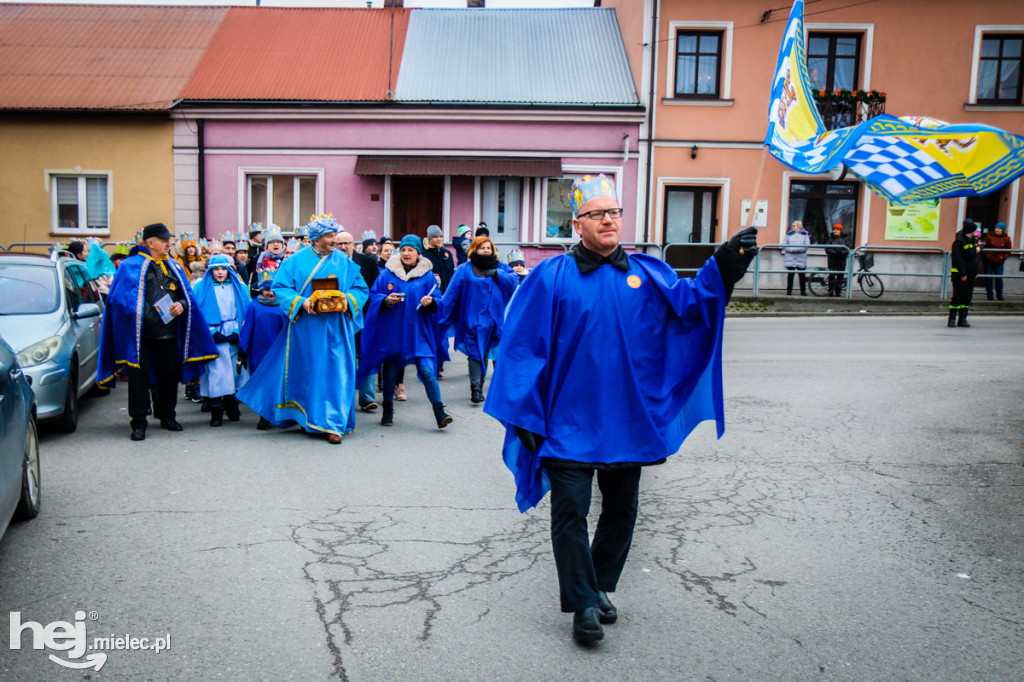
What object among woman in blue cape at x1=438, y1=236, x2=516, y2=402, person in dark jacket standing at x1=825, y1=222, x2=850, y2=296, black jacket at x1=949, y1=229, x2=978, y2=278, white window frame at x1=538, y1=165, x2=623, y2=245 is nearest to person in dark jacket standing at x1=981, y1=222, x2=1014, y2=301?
person in dark jacket standing at x1=825, y1=222, x2=850, y2=296

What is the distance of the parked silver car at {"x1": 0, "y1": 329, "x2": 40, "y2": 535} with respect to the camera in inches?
181

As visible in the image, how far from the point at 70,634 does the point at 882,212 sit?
76.9 ft

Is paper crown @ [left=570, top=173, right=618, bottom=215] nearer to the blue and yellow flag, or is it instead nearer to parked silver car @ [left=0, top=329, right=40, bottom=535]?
the blue and yellow flag

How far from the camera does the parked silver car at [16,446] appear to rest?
459 cm

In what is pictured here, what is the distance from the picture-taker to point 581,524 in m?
3.93

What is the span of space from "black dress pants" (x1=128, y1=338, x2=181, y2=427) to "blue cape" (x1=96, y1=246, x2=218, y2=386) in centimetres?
7

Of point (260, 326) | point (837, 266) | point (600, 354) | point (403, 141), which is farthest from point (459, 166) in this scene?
point (600, 354)

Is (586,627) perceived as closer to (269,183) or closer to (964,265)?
(964,265)

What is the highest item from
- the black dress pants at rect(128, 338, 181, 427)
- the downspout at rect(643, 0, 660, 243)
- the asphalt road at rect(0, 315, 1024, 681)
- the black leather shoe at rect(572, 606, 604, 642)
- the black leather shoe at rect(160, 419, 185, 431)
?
the downspout at rect(643, 0, 660, 243)

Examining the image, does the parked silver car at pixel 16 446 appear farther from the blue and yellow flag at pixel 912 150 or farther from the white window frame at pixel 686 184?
the white window frame at pixel 686 184

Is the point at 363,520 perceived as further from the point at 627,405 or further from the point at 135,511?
the point at 627,405

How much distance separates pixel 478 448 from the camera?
777cm

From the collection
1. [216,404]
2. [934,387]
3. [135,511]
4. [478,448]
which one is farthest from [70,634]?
[934,387]

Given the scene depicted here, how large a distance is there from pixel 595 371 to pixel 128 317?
5.63m
